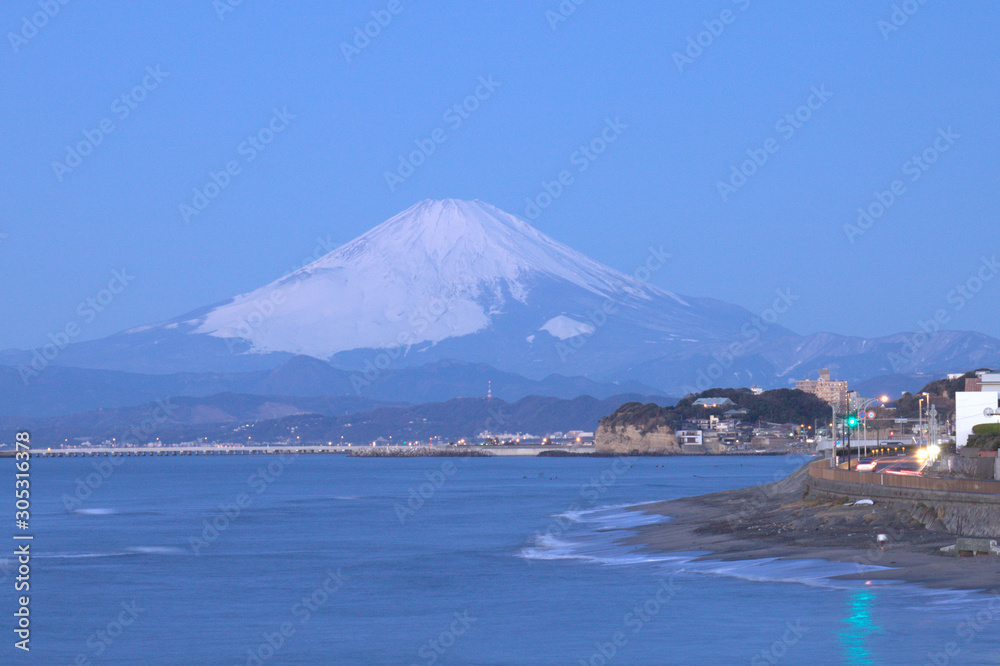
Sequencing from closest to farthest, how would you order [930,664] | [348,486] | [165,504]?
[930,664]
[165,504]
[348,486]

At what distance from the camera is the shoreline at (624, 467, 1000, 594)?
3750cm

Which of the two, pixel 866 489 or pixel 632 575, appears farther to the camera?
pixel 866 489

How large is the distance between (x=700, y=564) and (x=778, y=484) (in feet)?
105

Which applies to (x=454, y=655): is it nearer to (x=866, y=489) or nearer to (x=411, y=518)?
(x=866, y=489)

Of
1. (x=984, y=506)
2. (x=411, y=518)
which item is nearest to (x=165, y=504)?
(x=411, y=518)

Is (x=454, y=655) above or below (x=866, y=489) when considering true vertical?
below

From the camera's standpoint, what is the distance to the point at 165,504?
102 metres
